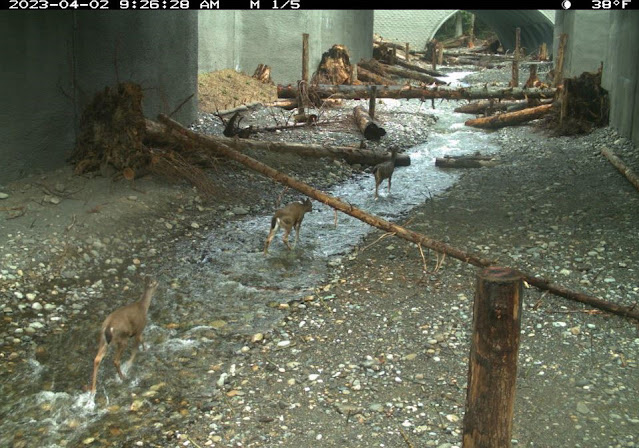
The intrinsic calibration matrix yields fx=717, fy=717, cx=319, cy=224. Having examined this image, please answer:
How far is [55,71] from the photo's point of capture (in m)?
9.55

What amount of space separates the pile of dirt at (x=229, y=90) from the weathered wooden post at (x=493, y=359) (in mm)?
14072

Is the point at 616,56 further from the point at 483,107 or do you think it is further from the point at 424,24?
the point at 424,24

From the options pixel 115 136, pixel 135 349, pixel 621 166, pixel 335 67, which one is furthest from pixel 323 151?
pixel 335 67

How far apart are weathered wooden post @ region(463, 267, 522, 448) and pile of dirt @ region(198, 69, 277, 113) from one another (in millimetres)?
14072

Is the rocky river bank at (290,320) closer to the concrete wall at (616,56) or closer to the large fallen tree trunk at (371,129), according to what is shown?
the concrete wall at (616,56)

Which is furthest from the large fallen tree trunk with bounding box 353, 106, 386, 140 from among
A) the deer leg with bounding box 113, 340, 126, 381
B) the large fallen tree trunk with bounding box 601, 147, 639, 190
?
the deer leg with bounding box 113, 340, 126, 381

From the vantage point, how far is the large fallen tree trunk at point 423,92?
17141mm

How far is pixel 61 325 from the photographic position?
660 cm

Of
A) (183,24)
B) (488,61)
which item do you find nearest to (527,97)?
(183,24)

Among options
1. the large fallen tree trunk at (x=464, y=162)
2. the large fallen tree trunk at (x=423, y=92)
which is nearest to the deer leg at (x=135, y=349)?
the large fallen tree trunk at (x=464, y=162)

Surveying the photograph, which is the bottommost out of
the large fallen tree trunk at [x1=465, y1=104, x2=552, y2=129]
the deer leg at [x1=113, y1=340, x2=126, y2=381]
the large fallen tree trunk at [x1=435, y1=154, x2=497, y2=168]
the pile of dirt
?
the deer leg at [x1=113, y1=340, x2=126, y2=381]

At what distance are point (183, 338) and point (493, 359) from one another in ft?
11.5

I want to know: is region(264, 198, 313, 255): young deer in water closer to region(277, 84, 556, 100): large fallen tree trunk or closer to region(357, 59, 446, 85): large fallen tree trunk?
region(277, 84, 556, 100): large fallen tree trunk

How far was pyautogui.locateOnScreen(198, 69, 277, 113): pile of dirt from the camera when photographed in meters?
18.0
